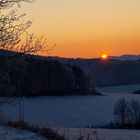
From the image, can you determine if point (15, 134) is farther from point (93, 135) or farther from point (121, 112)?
point (121, 112)

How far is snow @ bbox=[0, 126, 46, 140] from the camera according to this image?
11.0 meters

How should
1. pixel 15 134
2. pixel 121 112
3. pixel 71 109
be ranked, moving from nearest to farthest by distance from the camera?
pixel 15 134
pixel 121 112
pixel 71 109

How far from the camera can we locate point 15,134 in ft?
37.4

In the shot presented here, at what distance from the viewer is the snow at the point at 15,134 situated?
36.2ft

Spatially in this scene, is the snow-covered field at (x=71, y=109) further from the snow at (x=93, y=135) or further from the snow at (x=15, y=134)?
the snow at (x=15, y=134)

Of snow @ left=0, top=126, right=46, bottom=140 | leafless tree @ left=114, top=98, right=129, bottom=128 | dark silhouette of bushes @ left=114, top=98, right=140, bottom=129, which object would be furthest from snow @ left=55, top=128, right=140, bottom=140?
leafless tree @ left=114, top=98, right=129, bottom=128

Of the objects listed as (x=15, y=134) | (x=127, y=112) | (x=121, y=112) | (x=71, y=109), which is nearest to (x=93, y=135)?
(x=15, y=134)

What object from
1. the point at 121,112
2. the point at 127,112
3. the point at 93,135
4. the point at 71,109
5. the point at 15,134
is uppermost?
the point at 15,134

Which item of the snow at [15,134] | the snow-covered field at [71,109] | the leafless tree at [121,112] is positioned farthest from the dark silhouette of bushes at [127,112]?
the snow at [15,134]

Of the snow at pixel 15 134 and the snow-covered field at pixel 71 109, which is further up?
the snow at pixel 15 134

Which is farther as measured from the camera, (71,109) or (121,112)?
(71,109)

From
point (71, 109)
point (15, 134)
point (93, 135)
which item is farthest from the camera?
point (71, 109)

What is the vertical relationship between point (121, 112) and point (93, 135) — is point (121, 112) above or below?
below

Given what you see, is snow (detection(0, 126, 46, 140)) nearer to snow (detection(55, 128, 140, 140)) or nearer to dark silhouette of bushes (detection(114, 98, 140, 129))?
snow (detection(55, 128, 140, 140))
